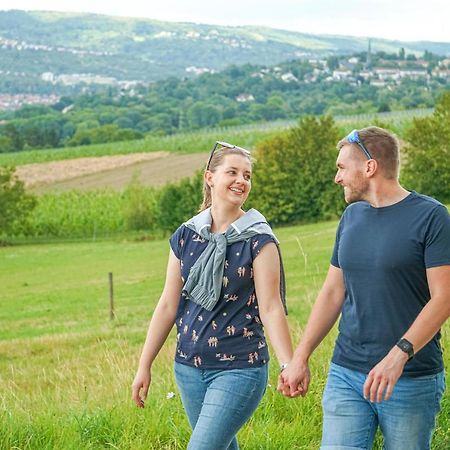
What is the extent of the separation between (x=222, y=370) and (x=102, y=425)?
1.42 meters

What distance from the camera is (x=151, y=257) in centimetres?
5100

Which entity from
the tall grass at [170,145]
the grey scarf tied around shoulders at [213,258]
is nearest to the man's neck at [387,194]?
the grey scarf tied around shoulders at [213,258]

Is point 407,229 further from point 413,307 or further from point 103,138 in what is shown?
point 103,138

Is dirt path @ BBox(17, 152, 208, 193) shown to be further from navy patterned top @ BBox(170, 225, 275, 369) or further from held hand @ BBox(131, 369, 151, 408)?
navy patterned top @ BBox(170, 225, 275, 369)

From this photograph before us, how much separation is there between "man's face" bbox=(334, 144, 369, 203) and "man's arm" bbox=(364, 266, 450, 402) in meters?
0.44

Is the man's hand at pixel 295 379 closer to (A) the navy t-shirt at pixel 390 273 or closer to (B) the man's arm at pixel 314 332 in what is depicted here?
(B) the man's arm at pixel 314 332

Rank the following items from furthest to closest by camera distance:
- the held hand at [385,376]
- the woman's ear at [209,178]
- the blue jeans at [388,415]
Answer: the woman's ear at [209,178]
the blue jeans at [388,415]
the held hand at [385,376]

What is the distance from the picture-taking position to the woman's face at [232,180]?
4262mm

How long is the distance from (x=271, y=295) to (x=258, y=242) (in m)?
0.23

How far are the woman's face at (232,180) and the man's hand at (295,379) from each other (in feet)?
2.46

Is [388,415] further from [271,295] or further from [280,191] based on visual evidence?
[280,191]

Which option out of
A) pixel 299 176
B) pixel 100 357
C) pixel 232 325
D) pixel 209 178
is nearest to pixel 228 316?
pixel 232 325

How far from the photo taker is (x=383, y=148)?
3.91 metres

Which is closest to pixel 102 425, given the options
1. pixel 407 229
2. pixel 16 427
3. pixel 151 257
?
pixel 16 427
